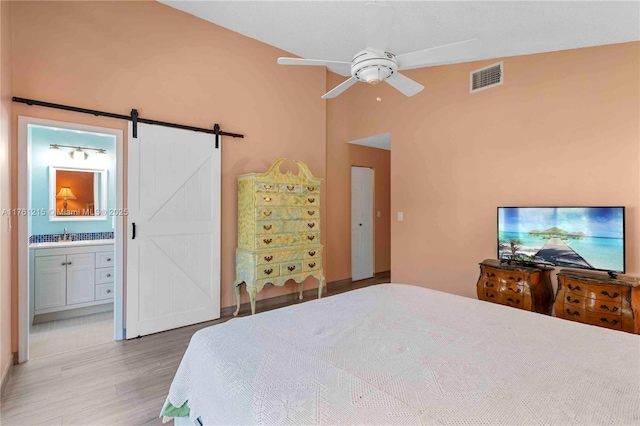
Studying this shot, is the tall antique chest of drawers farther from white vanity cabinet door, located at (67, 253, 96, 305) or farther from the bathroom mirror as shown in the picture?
the bathroom mirror

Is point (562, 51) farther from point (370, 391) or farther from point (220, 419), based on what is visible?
point (220, 419)

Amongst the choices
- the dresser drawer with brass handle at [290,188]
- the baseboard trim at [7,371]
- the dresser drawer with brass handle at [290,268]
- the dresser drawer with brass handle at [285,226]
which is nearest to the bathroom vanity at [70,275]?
the baseboard trim at [7,371]

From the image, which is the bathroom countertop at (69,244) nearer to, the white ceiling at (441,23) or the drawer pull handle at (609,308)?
the white ceiling at (441,23)

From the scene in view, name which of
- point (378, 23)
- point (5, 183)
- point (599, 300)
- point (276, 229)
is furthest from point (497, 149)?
point (5, 183)

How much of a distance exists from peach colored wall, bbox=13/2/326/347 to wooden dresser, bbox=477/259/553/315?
2.37 metres

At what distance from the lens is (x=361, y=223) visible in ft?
18.4

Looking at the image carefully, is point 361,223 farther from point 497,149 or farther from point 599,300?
point 599,300

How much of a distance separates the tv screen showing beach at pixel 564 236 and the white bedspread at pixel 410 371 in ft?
5.27

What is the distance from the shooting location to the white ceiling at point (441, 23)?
2.51 meters

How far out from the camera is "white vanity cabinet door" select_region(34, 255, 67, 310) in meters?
3.41

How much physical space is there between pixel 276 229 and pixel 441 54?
8.09ft

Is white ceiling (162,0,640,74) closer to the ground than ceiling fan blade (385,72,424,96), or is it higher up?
higher up

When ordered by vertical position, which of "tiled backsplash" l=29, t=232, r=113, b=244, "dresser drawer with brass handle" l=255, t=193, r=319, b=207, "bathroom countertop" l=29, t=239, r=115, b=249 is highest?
"dresser drawer with brass handle" l=255, t=193, r=319, b=207

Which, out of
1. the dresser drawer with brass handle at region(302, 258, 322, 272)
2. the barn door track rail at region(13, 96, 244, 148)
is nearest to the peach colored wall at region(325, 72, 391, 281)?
the dresser drawer with brass handle at region(302, 258, 322, 272)
